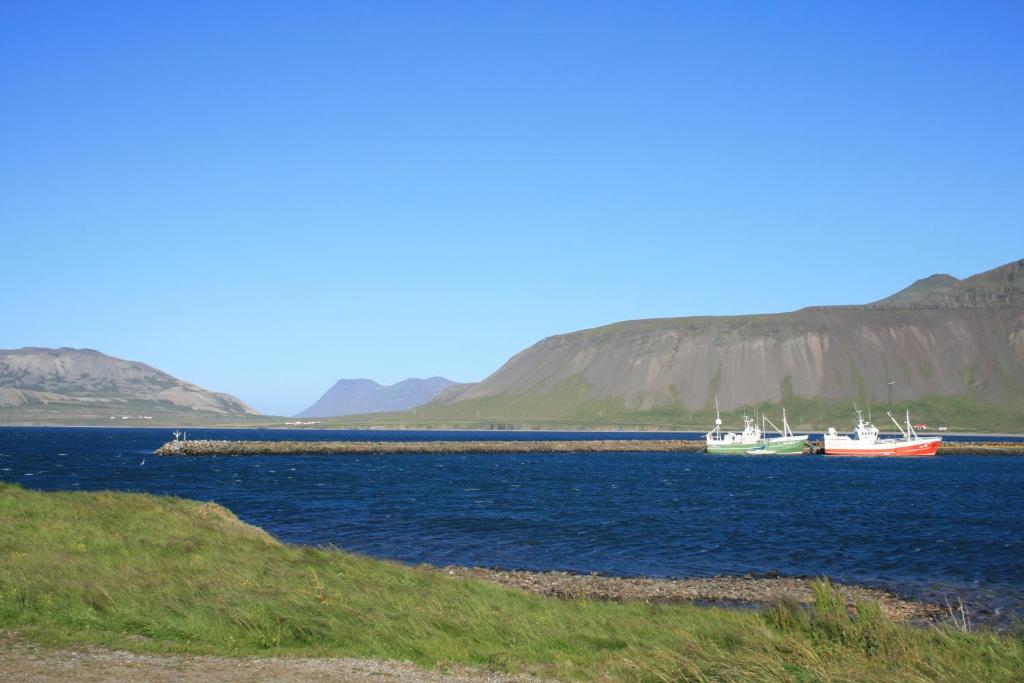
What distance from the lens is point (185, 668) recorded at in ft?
51.2

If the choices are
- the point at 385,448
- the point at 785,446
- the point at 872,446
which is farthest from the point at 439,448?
the point at 872,446

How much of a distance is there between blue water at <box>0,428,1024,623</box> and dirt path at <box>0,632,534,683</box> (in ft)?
66.3

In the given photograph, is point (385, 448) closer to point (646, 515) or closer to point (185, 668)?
point (646, 515)

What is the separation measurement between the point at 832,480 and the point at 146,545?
276 ft

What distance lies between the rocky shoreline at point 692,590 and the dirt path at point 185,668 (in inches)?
521

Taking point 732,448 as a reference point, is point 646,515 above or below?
below

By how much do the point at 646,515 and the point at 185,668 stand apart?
44.3 meters

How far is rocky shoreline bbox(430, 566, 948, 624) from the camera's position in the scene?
28.9 metres

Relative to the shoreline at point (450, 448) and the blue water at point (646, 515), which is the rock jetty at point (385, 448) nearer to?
the shoreline at point (450, 448)

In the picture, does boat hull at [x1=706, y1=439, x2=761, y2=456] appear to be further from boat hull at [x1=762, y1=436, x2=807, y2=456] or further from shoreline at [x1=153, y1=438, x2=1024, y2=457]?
shoreline at [x1=153, y1=438, x2=1024, y2=457]

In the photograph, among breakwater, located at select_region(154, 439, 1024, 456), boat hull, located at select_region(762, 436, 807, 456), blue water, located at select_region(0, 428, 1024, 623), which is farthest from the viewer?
boat hull, located at select_region(762, 436, 807, 456)

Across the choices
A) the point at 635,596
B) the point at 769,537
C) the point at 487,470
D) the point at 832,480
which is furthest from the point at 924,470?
the point at 635,596

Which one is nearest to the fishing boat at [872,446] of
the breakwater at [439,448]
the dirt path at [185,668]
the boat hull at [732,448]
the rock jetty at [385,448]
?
the breakwater at [439,448]

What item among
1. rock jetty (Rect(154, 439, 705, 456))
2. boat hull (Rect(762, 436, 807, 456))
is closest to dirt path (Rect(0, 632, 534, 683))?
rock jetty (Rect(154, 439, 705, 456))
